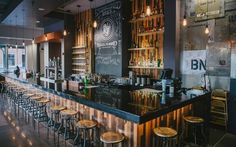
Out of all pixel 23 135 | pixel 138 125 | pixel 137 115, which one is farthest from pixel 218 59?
pixel 23 135

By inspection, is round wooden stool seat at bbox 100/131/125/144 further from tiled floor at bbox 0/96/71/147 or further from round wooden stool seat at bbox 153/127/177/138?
tiled floor at bbox 0/96/71/147

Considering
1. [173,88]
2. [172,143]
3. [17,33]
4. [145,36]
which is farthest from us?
[17,33]

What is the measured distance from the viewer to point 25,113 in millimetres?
6090

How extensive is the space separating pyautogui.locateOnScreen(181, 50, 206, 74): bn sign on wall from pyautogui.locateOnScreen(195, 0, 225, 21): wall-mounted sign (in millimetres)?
895

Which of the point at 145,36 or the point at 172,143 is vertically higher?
the point at 145,36

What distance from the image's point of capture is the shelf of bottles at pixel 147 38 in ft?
17.8

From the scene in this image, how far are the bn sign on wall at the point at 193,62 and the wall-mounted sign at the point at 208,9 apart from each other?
895 millimetres

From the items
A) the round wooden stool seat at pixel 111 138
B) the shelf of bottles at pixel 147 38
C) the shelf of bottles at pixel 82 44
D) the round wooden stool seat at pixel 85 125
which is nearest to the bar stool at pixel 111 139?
the round wooden stool seat at pixel 111 138

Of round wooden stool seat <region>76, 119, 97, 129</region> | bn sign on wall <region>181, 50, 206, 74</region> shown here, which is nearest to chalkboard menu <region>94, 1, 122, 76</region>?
bn sign on wall <region>181, 50, 206, 74</region>

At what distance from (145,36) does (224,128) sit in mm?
3320

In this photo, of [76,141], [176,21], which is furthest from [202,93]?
[76,141]

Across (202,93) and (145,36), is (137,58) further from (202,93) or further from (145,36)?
(202,93)

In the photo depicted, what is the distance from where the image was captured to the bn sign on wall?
4.88 m

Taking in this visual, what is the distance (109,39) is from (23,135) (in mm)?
4079
